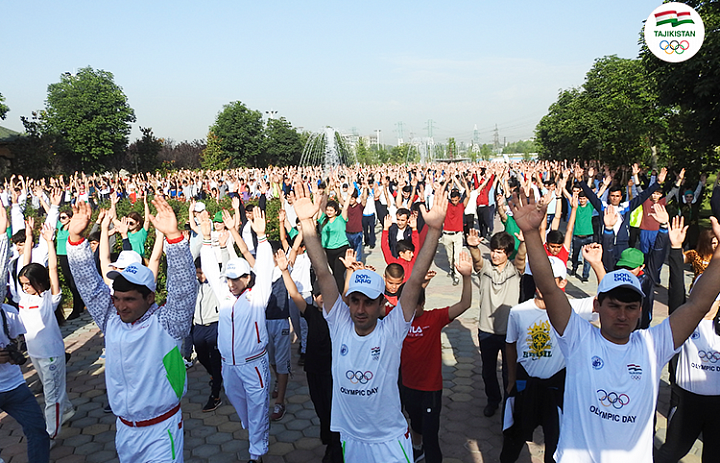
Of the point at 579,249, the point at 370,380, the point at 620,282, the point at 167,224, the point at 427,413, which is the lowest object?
the point at 579,249

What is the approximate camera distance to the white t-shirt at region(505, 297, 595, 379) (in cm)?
404

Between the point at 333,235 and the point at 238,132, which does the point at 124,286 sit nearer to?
the point at 333,235

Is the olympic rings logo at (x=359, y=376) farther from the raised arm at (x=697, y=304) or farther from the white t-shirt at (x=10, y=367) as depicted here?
the white t-shirt at (x=10, y=367)

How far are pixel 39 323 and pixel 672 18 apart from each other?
1535 centimetres

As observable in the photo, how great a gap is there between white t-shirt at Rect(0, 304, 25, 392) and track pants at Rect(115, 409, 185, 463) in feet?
4.34

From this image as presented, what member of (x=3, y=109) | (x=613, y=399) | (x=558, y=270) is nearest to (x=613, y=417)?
(x=613, y=399)

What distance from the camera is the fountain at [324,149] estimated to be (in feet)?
219

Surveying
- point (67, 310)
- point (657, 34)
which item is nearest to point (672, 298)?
point (67, 310)

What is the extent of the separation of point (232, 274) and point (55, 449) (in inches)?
104

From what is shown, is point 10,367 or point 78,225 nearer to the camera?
point 78,225

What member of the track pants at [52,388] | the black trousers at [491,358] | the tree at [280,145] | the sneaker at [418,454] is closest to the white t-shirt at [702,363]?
the black trousers at [491,358]

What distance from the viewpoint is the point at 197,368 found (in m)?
7.06

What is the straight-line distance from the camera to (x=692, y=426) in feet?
12.0

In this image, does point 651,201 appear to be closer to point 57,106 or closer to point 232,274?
point 232,274
